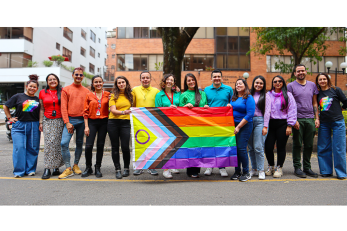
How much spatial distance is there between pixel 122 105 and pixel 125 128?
49cm

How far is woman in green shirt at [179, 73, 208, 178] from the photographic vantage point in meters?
4.98

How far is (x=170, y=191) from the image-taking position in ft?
13.5

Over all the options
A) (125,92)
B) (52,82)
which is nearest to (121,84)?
(125,92)

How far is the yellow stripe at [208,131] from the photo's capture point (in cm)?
491

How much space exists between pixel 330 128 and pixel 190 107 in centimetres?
307

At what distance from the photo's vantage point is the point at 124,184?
4602 millimetres

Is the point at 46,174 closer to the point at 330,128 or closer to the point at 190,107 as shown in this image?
the point at 190,107

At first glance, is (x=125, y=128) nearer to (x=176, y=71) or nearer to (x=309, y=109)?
(x=309, y=109)

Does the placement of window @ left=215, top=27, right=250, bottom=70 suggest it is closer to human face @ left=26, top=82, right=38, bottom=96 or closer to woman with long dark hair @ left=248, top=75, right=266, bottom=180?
woman with long dark hair @ left=248, top=75, right=266, bottom=180

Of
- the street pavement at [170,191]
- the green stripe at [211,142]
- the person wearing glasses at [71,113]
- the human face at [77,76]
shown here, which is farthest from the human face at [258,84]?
the human face at [77,76]

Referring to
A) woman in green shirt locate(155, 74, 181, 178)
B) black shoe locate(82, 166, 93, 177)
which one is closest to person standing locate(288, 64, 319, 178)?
woman in green shirt locate(155, 74, 181, 178)

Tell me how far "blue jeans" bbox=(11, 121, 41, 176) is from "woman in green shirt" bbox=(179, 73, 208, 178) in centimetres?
328

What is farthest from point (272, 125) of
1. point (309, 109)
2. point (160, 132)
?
point (160, 132)

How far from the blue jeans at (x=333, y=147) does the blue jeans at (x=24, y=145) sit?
6199 mm
